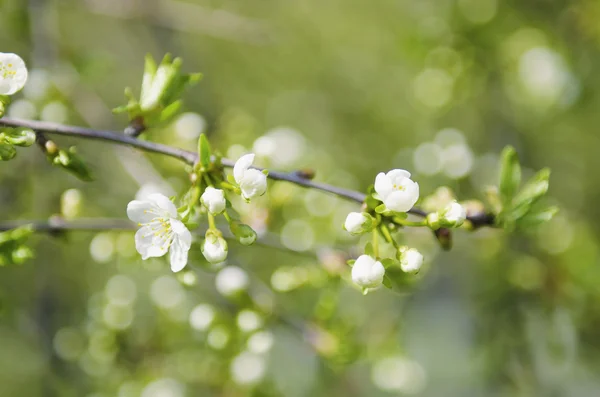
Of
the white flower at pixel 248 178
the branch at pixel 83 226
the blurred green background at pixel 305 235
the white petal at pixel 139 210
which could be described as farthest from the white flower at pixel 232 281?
the white flower at pixel 248 178

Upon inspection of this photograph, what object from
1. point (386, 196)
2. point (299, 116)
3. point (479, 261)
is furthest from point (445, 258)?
point (386, 196)

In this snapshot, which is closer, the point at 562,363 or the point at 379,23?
the point at 562,363

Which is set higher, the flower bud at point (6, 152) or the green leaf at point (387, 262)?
the green leaf at point (387, 262)

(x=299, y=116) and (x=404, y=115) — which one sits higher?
(x=404, y=115)

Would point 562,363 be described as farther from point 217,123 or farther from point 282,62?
point 282,62

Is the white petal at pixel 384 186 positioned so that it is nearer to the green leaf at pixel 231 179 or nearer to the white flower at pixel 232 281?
the green leaf at pixel 231 179

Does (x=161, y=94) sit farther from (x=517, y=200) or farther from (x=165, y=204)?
(x=517, y=200)
